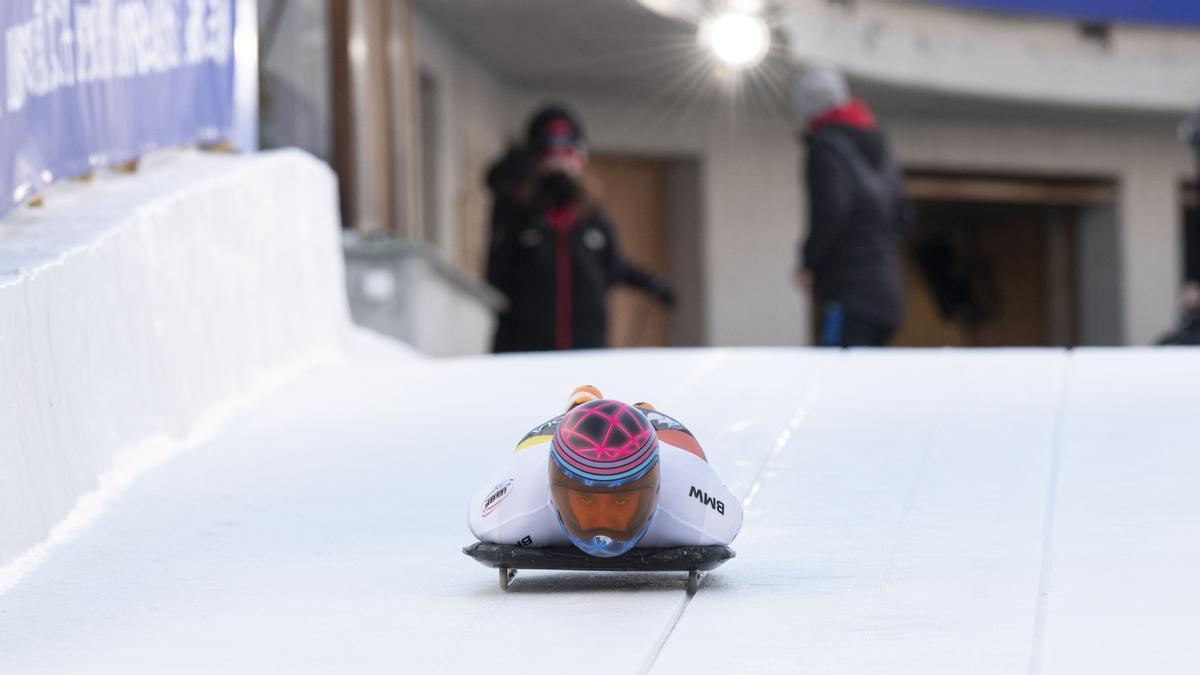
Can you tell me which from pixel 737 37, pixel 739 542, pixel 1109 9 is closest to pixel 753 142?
pixel 1109 9

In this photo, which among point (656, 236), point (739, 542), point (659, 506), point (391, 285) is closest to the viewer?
point (659, 506)

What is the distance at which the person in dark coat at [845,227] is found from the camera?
27.6 feet

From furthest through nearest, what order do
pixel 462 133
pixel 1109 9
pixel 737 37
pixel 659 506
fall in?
pixel 1109 9
pixel 462 133
pixel 737 37
pixel 659 506

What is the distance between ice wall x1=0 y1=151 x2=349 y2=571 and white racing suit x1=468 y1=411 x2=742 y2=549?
49.3 inches

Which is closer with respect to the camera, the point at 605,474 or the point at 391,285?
the point at 605,474

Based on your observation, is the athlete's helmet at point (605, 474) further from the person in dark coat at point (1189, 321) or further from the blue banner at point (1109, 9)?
the blue banner at point (1109, 9)

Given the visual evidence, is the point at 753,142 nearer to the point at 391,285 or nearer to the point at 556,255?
the point at 391,285

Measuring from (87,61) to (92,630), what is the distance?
2609 mm

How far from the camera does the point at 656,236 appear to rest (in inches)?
697

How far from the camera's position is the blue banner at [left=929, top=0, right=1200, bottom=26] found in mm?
16750

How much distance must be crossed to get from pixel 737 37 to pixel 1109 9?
5.56 m

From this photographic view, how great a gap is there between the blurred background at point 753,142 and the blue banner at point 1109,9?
0.02 m

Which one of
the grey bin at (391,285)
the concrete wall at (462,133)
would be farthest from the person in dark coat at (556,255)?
the concrete wall at (462,133)

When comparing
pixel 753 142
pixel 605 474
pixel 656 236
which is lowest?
pixel 656 236
